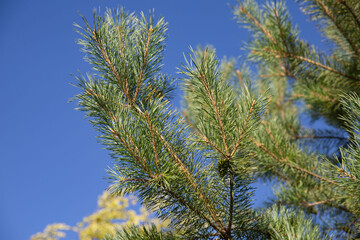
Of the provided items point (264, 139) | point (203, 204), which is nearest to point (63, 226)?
point (264, 139)

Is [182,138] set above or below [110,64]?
below

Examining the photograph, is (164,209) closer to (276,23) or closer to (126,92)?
(126,92)

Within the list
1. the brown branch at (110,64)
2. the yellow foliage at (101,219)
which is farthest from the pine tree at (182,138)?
the yellow foliage at (101,219)

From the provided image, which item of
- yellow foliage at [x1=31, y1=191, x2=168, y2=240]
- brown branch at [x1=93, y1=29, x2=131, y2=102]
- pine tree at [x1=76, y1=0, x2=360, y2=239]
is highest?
yellow foliage at [x1=31, y1=191, x2=168, y2=240]

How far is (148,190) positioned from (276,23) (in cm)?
179

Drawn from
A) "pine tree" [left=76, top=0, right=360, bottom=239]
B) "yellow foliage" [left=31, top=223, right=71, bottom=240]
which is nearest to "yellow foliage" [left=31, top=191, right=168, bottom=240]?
"yellow foliage" [left=31, top=223, right=71, bottom=240]

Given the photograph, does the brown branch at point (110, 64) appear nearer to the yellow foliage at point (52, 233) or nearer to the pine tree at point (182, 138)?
the pine tree at point (182, 138)

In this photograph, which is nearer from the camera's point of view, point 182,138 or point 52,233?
point 182,138

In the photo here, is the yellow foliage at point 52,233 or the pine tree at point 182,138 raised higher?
the yellow foliage at point 52,233

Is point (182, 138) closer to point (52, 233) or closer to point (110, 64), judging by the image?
point (110, 64)

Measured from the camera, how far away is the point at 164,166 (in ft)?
3.52

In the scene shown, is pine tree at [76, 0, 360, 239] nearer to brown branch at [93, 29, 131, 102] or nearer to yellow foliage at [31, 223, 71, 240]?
brown branch at [93, 29, 131, 102]

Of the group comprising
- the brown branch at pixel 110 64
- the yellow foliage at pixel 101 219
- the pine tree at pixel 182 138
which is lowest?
the pine tree at pixel 182 138

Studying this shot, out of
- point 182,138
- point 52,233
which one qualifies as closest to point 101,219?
point 52,233
